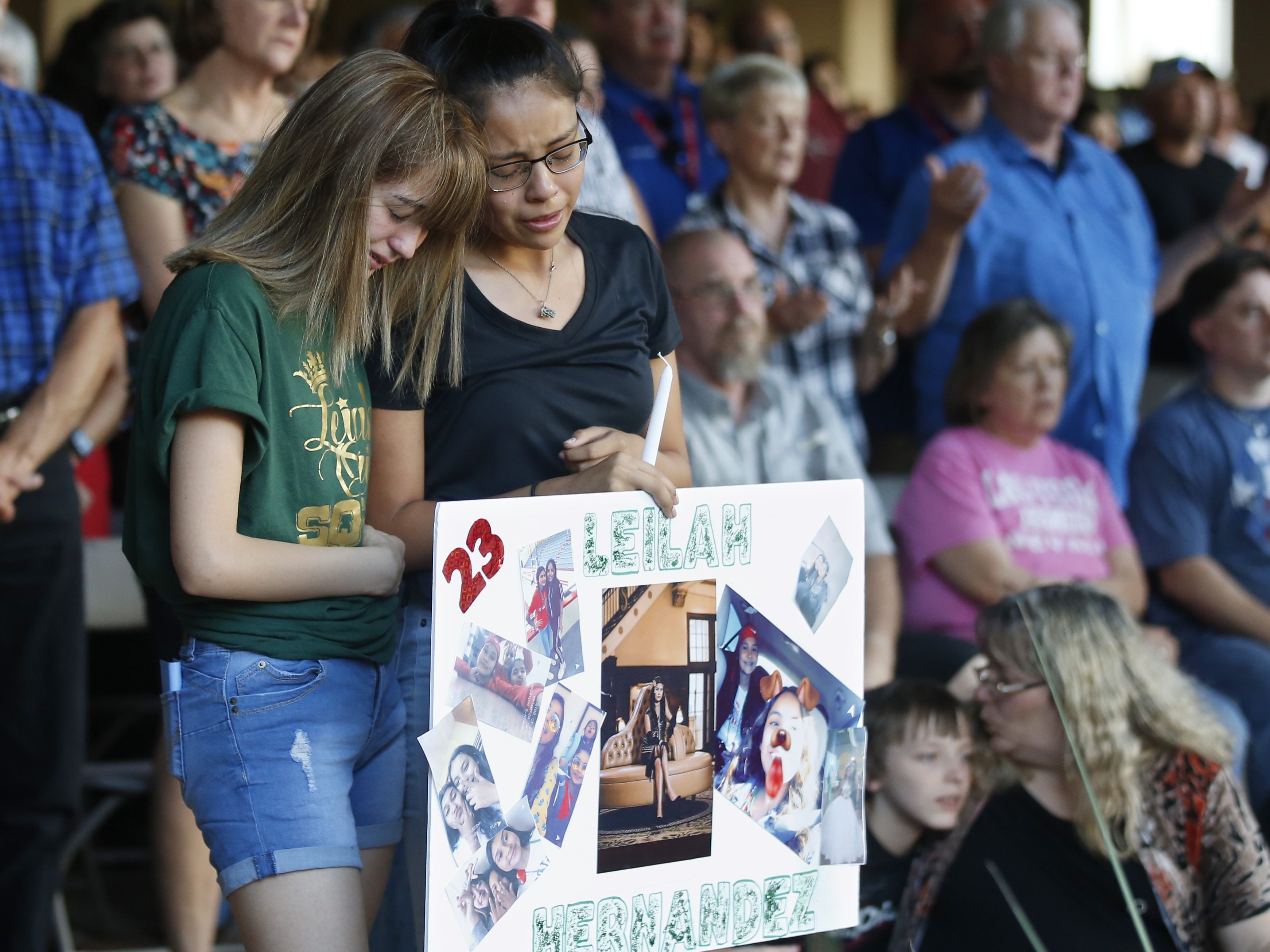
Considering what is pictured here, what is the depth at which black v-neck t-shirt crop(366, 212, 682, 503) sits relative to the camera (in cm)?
149

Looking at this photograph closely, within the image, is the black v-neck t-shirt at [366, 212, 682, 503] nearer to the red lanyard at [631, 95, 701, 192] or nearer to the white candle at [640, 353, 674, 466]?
the white candle at [640, 353, 674, 466]

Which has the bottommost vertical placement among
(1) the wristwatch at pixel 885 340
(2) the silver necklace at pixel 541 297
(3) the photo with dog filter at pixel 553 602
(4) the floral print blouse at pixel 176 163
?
(3) the photo with dog filter at pixel 553 602

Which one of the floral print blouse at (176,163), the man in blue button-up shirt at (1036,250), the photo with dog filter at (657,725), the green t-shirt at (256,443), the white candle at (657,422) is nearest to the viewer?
the green t-shirt at (256,443)

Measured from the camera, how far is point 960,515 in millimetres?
2916

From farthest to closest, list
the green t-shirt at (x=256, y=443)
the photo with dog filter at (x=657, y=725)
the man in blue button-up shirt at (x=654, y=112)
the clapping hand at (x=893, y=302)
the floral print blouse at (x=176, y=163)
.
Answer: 1. the man in blue button-up shirt at (x=654, y=112)
2. the clapping hand at (x=893, y=302)
3. the floral print blouse at (x=176, y=163)
4. the photo with dog filter at (x=657, y=725)
5. the green t-shirt at (x=256, y=443)

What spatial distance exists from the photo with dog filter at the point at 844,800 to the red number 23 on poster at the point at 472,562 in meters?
0.48

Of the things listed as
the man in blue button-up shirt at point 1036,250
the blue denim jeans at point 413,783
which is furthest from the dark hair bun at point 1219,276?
the blue denim jeans at point 413,783

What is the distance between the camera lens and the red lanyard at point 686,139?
148 inches

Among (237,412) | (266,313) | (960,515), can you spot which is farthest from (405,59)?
(960,515)

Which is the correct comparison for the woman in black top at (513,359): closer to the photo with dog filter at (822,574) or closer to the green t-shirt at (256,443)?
the green t-shirt at (256,443)

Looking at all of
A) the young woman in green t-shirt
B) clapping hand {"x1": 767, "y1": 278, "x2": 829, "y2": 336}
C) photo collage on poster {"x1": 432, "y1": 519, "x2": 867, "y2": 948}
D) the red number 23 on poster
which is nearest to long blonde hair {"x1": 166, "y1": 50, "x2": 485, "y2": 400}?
the young woman in green t-shirt

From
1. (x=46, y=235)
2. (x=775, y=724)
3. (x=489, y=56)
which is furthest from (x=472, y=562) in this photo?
(x=46, y=235)

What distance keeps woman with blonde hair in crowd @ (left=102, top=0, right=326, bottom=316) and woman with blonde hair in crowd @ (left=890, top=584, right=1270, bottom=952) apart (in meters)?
1.50

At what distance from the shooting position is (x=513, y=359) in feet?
4.90
